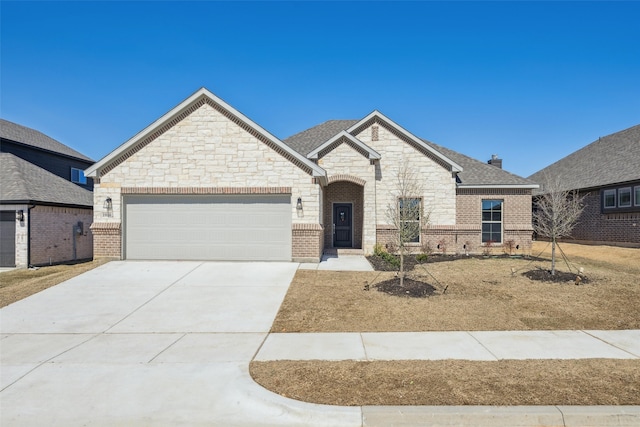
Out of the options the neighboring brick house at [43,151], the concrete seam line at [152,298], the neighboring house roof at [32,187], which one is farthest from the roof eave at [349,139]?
the neighboring brick house at [43,151]

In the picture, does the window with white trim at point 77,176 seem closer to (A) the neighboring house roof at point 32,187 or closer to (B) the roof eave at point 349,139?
(A) the neighboring house roof at point 32,187

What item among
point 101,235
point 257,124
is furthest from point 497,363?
point 101,235

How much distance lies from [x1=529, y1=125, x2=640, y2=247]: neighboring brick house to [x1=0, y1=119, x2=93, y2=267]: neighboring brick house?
2497 cm

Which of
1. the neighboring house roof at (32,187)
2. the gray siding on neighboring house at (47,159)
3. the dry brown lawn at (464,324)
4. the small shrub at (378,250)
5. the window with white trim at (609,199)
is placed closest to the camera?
the dry brown lawn at (464,324)

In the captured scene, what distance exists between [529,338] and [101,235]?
46.6ft

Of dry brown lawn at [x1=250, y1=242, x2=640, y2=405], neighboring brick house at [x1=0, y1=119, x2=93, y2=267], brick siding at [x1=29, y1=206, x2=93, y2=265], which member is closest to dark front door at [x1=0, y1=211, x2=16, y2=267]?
neighboring brick house at [x1=0, y1=119, x2=93, y2=267]

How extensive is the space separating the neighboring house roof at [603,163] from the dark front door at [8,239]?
26.0m

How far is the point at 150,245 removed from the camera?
44.8ft

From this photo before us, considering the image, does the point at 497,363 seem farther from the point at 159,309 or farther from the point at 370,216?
the point at 370,216

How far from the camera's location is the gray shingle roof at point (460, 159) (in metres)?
17.8


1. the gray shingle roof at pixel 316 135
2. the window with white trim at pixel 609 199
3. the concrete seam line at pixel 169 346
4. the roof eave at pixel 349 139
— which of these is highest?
the gray shingle roof at pixel 316 135

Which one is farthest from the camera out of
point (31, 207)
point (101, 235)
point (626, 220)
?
point (626, 220)

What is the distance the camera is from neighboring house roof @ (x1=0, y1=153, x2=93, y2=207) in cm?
1517

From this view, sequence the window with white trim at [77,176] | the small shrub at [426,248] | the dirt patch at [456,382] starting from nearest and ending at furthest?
the dirt patch at [456,382]
the small shrub at [426,248]
the window with white trim at [77,176]
